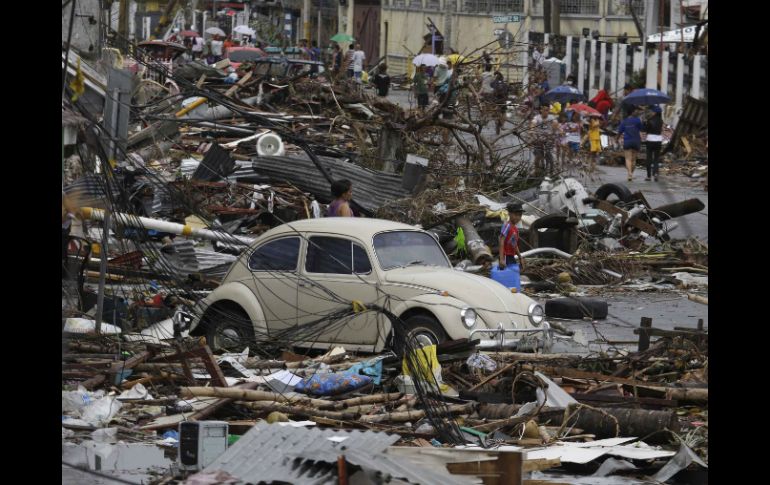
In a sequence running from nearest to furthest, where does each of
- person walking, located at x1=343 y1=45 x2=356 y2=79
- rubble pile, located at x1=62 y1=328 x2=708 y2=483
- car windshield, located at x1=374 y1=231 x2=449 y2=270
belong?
1. rubble pile, located at x1=62 y1=328 x2=708 y2=483
2. car windshield, located at x1=374 y1=231 x2=449 y2=270
3. person walking, located at x1=343 y1=45 x2=356 y2=79

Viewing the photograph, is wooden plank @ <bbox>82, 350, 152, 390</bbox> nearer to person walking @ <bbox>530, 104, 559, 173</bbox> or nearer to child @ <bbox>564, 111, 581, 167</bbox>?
person walking @ <bbox>530, 104, 559, 173</bbox>

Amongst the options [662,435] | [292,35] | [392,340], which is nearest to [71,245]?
[392,340]

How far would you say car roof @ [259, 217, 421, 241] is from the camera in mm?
12797

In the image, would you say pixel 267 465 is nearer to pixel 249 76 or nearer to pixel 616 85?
pixel 249 76

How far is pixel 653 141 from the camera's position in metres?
28.2

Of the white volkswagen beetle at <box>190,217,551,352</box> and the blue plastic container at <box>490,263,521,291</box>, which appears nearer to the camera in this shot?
the white volkswagen beetle at <box>190,217,551,352</box>

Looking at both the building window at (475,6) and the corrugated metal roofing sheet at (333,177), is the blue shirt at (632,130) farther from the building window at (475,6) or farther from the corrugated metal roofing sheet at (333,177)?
the building window at (475,6)

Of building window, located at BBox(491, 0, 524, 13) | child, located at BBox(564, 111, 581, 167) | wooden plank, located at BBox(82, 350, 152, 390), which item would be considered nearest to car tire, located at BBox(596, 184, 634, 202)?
child, located at BBox(564, 111, 581, 167)

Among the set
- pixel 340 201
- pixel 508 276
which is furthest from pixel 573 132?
pixel 340 201

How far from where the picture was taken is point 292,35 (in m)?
77.3

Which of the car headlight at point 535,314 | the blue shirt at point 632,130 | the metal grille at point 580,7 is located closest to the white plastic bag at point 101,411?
the car headlight at point 535,314

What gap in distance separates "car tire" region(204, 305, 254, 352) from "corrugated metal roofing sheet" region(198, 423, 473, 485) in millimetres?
4596

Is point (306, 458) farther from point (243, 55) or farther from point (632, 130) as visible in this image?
point (243, 55)
